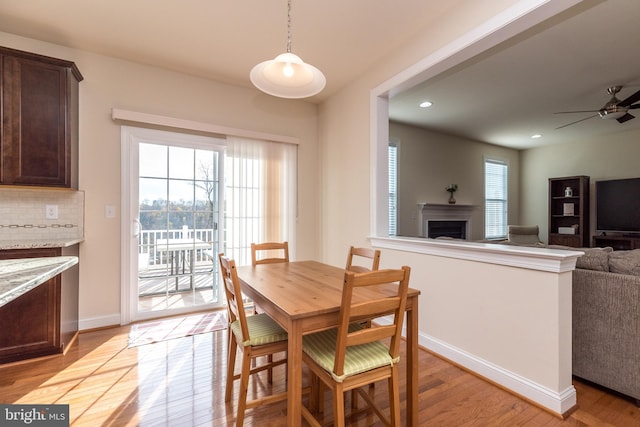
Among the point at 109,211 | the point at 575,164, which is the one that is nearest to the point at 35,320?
the point at 109,211

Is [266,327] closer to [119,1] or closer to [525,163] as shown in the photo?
[119,1]

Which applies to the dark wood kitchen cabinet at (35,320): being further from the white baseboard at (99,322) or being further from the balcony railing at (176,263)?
the balcony railing at (176,263)

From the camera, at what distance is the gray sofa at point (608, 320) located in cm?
181

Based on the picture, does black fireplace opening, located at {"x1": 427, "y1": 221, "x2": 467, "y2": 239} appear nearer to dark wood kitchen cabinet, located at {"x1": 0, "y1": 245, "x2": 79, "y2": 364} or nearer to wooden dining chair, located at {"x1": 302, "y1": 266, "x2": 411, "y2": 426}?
wooden dining chair, located at {"x1": 302, "y1": 266, "x2": 411, "y2": 426}

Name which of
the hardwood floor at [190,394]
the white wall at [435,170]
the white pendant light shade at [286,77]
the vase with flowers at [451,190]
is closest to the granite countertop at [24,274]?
the hardwood floor at [190,394]

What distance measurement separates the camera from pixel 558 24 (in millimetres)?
2352

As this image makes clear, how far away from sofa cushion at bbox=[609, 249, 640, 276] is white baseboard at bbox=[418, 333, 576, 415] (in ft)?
2.69

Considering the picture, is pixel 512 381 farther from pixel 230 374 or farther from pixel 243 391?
pixel 230 374

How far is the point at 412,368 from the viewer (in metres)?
1.61

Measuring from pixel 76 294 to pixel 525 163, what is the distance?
836 cm

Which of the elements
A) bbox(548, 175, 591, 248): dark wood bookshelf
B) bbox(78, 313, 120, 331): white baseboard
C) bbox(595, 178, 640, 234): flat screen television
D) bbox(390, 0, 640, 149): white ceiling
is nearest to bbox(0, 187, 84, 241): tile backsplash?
bbox(78, 313, 120, 331): white baseboard

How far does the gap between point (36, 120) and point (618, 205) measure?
8.29m

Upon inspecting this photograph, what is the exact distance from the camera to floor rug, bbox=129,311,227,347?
2.76 metres

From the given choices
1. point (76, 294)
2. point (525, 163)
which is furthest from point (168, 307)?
point (525, 163)
